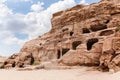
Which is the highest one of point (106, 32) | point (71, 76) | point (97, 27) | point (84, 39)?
point (97, 27)

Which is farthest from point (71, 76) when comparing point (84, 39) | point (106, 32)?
point (84, 39)

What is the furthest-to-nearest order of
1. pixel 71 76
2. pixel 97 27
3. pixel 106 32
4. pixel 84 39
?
pixel 97 27
pixel 84 39
pixel 106 32
pixel 71 76

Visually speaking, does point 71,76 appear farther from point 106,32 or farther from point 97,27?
point 97,27

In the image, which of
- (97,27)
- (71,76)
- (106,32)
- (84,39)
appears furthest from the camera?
(97,27)

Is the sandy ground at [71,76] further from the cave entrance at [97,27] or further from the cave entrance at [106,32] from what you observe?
the cave entrance at [97,27]

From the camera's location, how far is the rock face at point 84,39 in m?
19.3

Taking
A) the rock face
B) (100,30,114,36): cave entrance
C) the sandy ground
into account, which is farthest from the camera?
(100,30,114,36): cave entrance

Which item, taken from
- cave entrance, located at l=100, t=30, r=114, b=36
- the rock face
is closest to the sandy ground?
the rock face

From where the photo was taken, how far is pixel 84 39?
2784cm

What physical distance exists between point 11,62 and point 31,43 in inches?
201

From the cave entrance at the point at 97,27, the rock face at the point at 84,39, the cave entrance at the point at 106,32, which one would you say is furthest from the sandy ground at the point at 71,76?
the cave entrance at the point at 97,27

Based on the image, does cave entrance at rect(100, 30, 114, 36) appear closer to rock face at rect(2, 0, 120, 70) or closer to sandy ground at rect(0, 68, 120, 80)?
rock face at rect(2, 0, 120, 70)

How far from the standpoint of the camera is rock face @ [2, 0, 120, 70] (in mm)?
19328

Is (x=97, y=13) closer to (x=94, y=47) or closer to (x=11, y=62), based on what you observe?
(x=94, y=47)
